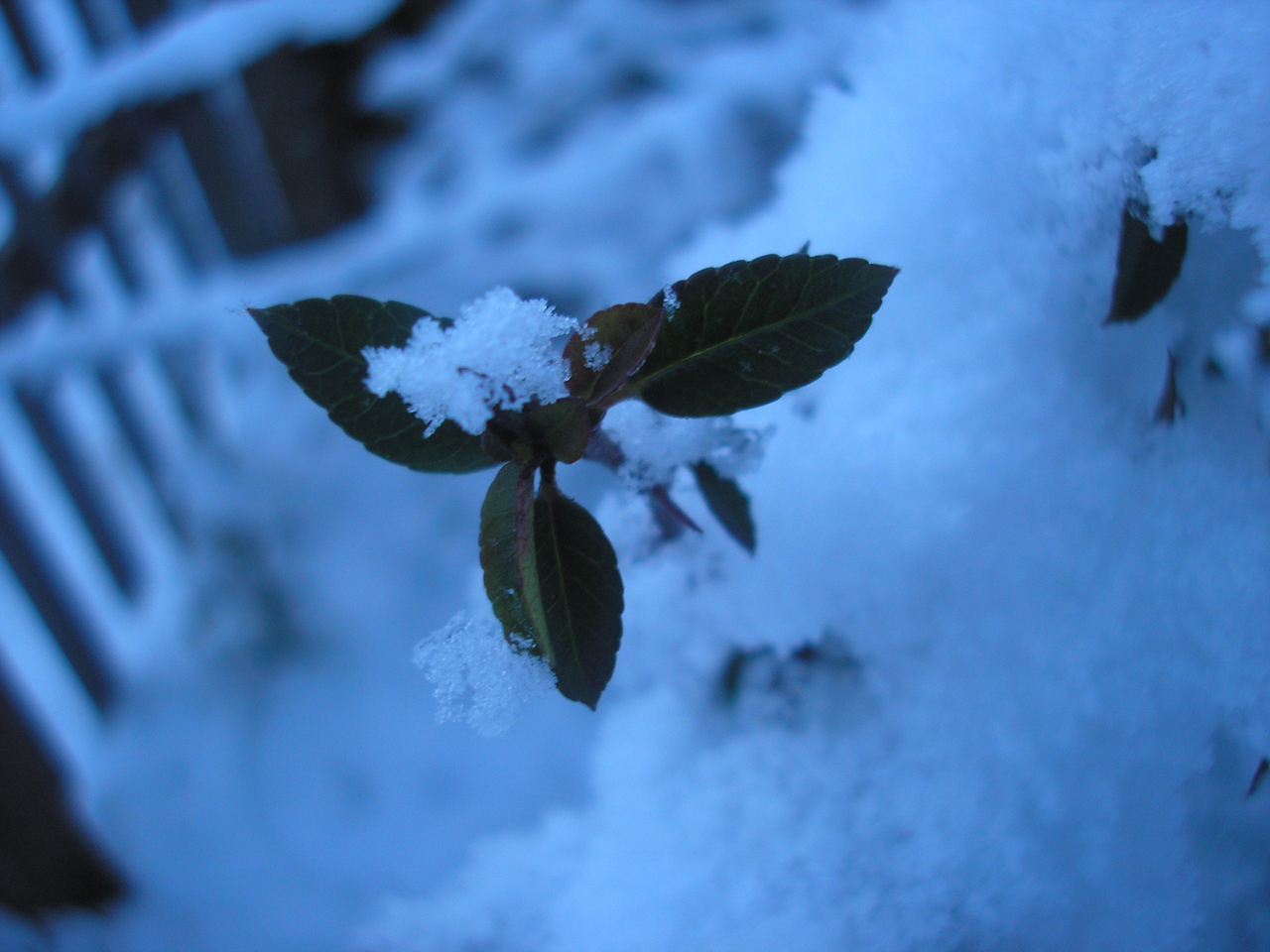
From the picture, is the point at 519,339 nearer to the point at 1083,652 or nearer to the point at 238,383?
the point at 1083,652

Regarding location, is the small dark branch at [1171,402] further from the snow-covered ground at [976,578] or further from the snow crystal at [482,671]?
the snow crystal at [482,671]

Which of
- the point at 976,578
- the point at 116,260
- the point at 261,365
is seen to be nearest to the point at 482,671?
the point at 976,578

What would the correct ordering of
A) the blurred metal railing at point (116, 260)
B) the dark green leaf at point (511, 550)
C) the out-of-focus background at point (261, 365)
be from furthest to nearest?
the blurred metal railing at point (116, 260) → the out-of-focus background at point (261, 365) → the dark green leaf at point (511, 550)

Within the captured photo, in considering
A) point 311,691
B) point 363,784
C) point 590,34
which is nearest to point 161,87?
point 590,34

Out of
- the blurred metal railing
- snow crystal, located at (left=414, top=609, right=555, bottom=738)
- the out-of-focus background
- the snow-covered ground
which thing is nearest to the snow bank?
the snow-covered ground

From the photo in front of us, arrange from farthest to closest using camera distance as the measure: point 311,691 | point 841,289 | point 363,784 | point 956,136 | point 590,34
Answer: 1. point 590,34
2. point 311,691
3. point 363,784
4. point 956,136
5. point 841,289

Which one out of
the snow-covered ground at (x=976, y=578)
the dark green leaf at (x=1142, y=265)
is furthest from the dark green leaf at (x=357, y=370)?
the dark green leaf at (x=1142, y=265)

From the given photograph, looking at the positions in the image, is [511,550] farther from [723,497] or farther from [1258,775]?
→ [1258,775]
